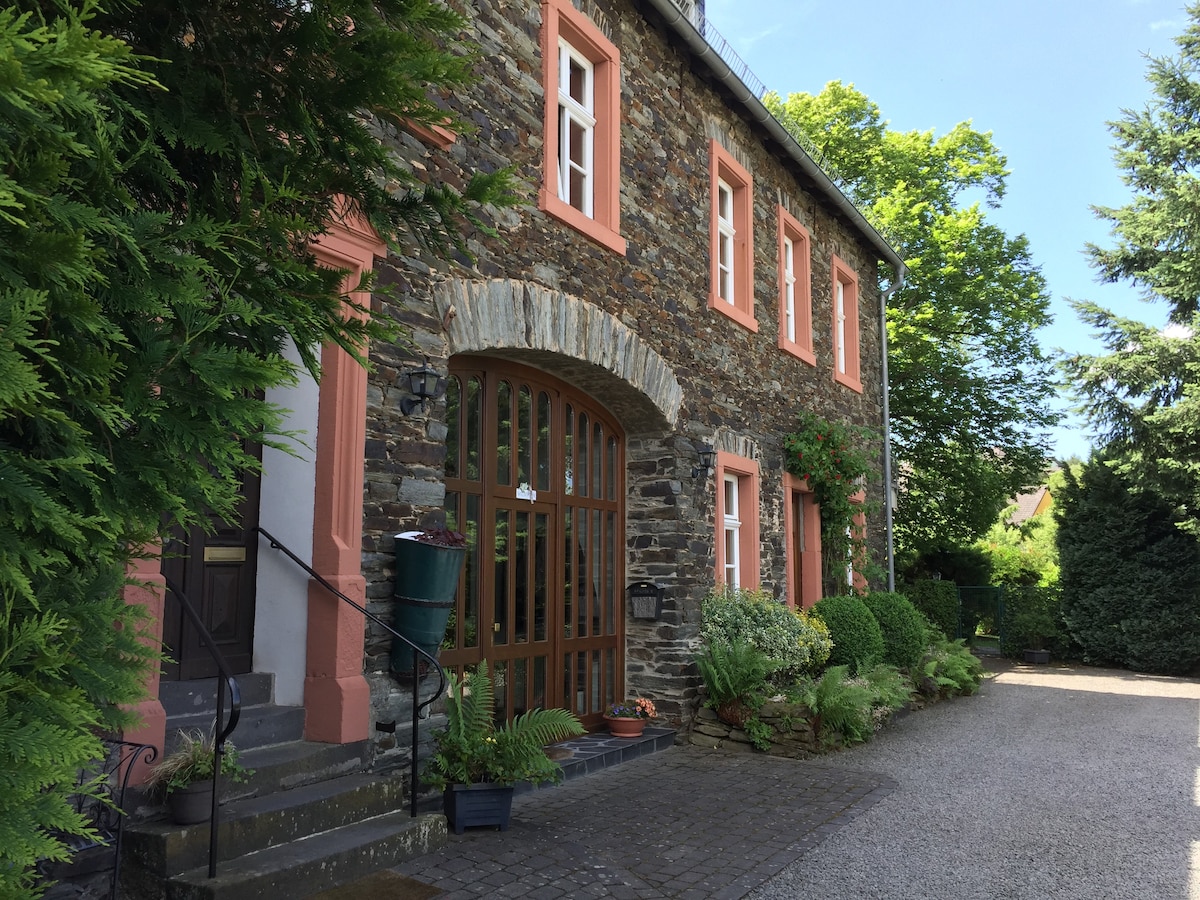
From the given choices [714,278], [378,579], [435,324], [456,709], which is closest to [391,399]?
[435,324]

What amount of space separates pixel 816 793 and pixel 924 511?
1452 centimetres

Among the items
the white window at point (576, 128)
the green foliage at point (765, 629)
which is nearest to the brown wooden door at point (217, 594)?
the white window at point (576, 128)

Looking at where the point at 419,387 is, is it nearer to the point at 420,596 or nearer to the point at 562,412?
the point at 420,596

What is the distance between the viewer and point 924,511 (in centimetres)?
2005

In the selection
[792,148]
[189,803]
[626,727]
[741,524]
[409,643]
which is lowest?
[626,727]

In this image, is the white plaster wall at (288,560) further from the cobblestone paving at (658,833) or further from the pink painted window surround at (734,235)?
the pink painted window surround at (734,235)

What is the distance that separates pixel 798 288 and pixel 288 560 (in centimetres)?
860

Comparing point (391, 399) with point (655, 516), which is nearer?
point (391, 399)

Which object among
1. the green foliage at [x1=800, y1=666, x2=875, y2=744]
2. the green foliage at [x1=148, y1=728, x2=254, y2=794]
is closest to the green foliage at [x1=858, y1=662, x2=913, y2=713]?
the green foliage at [x1=800, y1=666, x2=875, y2=744]

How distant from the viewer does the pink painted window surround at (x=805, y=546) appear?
464 inches

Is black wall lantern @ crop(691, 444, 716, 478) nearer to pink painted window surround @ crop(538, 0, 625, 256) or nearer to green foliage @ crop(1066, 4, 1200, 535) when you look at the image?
pink painted window surround @ crop(538, 0, 625, 256)

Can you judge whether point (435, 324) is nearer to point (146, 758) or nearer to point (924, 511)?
point (146, 758)

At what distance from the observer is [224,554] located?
17.4ft

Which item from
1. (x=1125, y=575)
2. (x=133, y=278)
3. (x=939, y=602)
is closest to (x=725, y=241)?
(x=133, y=278)
